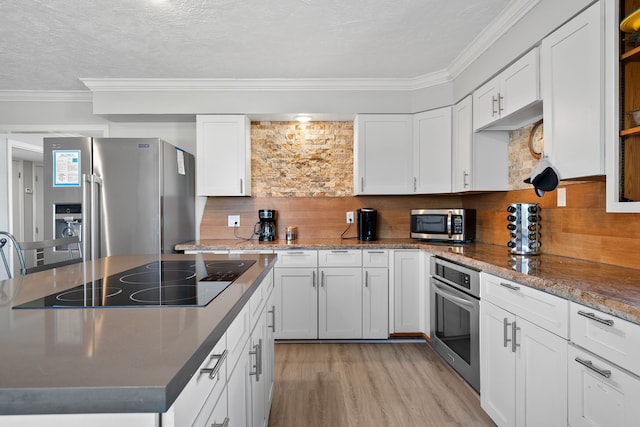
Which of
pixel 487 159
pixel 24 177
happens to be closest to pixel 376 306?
pixel 487 159

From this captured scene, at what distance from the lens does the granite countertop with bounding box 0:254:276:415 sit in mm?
→ 570

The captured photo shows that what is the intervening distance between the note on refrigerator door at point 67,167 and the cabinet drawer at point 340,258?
213 cm

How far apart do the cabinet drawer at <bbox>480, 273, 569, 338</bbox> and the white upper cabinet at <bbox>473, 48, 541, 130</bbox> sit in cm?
107

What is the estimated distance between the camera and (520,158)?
2.72 m

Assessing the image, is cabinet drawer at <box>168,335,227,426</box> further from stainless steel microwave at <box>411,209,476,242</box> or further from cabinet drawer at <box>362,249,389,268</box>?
stainless steel microwave at <box>411,209,476,242</box>

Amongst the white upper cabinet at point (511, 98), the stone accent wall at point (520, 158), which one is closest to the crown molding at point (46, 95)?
the white upper cabinet at point (511, 98)

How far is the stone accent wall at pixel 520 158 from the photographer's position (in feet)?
8.56

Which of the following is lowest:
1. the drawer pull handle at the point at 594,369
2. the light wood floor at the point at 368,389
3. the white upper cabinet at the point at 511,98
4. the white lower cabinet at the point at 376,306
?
the light wood floor at the point at 368,389

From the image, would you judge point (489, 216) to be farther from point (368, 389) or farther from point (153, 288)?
point (153, 288)

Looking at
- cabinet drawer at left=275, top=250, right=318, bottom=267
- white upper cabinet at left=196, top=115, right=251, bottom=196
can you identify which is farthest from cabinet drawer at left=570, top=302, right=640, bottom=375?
white upper cabinet at left=196, top=115, right=251, bottom=196

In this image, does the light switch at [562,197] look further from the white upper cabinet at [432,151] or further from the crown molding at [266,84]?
the crown molding at [266,84]

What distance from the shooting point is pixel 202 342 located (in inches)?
30.2

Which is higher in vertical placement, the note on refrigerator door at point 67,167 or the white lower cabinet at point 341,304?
the note on refrigerator door at point 67,167

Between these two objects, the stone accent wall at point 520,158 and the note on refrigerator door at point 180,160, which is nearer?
the stone accent wall at point 520,158
